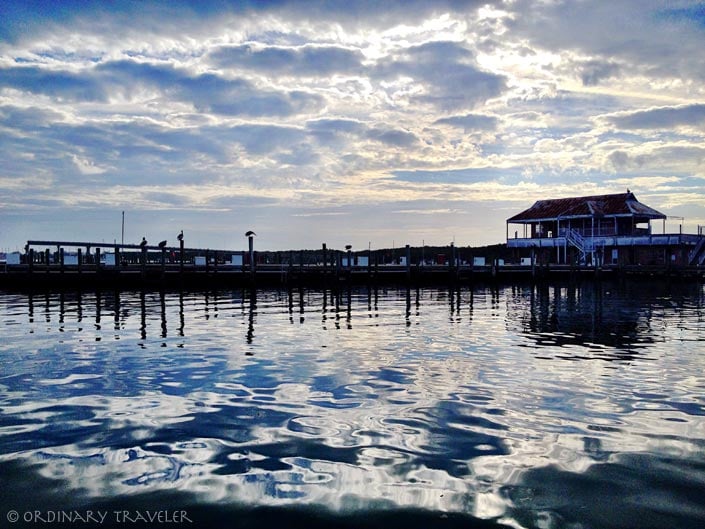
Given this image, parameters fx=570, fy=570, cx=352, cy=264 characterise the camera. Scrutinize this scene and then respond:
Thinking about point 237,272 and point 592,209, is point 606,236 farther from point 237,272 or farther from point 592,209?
point 237,272

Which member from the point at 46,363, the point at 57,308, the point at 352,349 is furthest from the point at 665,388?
the point at 57,308

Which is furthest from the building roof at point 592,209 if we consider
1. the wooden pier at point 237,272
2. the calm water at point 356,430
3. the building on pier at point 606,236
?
the calm water at point 356,430

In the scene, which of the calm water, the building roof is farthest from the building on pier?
the calm water

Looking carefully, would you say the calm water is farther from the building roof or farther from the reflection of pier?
the building roof

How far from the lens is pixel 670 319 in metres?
20.3

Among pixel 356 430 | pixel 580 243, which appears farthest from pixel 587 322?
pixel 580 243

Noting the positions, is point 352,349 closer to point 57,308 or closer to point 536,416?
point 536,416

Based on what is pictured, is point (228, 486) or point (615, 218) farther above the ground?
point (615, 218)

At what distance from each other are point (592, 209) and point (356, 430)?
6128 centimetres

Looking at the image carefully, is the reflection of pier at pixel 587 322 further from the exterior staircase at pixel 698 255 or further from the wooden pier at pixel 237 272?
the exterior staircase at pixel 698 255

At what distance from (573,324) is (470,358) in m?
8.36

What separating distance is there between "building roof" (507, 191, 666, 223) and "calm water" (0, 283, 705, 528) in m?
50.0

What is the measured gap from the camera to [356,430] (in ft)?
23.4

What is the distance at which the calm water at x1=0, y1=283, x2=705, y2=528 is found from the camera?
5.05 m
